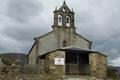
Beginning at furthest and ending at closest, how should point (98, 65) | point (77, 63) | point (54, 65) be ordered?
point (77, 63) → point (98, 65) → point (54, 65)

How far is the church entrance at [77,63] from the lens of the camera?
108ft

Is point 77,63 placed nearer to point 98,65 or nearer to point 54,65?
point 98,65

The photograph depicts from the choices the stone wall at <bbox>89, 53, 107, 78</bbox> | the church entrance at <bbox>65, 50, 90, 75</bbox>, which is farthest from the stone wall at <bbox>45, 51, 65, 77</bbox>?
the stone wall at <bbox>89, 53, 107, 78</bbox>

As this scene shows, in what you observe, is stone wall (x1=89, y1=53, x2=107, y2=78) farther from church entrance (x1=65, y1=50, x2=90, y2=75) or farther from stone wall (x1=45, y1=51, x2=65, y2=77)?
stone wall (x1=45, y1=51, x2=65, y2=77)

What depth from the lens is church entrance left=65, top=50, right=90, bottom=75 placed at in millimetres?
32872

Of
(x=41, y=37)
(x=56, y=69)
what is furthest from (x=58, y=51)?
(x=41, y=37)

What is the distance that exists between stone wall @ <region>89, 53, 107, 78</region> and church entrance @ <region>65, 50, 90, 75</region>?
2.20 ft

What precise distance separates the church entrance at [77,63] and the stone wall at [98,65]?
671mm

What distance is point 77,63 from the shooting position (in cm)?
3334

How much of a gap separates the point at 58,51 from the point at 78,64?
2894 mm

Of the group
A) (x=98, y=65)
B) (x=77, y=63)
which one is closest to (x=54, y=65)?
(x=77, y=63)

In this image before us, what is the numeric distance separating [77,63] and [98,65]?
1949 mm

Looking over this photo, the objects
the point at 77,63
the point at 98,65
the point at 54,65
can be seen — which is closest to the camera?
the point at 54,65

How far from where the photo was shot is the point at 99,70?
32500mm
